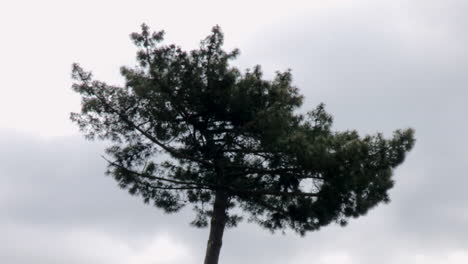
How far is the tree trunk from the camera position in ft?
56.7

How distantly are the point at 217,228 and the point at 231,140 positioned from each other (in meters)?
2.55

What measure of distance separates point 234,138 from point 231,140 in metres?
0.12

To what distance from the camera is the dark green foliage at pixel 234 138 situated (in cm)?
1577

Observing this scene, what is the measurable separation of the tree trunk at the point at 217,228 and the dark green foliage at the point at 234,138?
30 centimetres

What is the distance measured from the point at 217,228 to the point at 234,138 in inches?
103

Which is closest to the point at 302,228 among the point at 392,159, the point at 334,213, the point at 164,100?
the point at 334,213

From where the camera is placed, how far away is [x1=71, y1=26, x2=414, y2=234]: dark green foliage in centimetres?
1577

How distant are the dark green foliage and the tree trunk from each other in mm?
298

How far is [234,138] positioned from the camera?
1759 centimetres

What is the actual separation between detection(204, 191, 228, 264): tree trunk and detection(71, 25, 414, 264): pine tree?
0.03m

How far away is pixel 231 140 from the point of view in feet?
57.5

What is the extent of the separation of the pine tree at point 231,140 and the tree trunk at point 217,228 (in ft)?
0.09

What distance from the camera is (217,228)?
17.6 metres

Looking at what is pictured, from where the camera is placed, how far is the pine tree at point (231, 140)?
15781mm
